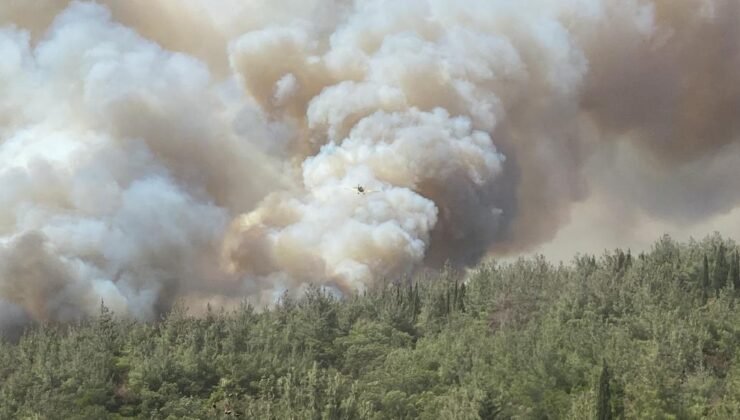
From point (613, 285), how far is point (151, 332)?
6861 centimetres

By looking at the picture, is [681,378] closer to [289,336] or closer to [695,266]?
[695,266]

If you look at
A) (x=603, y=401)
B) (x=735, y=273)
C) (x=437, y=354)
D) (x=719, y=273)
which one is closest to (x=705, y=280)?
(x=719, y=273)

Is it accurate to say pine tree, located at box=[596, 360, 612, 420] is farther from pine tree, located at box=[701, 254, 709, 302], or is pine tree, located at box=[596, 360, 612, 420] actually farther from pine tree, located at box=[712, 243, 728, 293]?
pine tree, located at box=[712, 243, 728, 293]

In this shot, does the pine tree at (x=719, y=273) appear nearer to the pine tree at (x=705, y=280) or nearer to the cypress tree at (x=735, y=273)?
the pine tree at (x=705, y=280)

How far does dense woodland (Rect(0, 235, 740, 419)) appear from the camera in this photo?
306 feet

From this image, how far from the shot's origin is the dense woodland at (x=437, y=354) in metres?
93.3

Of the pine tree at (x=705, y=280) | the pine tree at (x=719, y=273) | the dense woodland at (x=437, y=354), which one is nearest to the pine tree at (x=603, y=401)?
the dense woodland at (x=437, y=354)

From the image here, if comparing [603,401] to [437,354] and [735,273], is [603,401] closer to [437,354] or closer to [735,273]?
[437,354]

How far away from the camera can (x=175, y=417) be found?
9700 cm

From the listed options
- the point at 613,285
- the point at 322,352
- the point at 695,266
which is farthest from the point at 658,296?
the point at 322,352

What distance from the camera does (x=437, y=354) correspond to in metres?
115

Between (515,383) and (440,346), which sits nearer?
(515,383)

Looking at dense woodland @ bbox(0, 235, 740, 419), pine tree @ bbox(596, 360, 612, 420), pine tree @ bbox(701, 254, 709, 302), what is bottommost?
pine tree @ bbox(596, 360, 612, 420)

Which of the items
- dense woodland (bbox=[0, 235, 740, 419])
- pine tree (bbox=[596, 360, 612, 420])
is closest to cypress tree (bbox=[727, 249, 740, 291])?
dense woodland (bbox=[0, 235, 740, 419])
